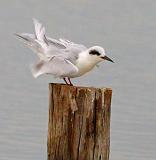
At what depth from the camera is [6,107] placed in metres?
14.5

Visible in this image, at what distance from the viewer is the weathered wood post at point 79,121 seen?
791cm

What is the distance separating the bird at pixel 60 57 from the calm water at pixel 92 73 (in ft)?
13.1

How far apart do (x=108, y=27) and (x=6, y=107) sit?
7621 millimetres

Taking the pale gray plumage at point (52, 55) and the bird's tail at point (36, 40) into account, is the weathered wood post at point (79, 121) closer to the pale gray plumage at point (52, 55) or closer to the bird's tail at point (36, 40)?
Answer: the pale gray plumage at point (52, 55)

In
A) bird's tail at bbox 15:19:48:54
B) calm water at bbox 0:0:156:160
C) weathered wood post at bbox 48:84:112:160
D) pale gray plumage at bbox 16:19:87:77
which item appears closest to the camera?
weathered wood post at bbox 48:84:112:160

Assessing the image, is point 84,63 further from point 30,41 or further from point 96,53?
point 30,41

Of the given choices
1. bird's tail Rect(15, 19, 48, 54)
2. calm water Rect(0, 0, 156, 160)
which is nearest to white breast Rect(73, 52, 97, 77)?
bird's tail Rect(15, 19, 48, 54)

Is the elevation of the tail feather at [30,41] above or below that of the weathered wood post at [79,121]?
above

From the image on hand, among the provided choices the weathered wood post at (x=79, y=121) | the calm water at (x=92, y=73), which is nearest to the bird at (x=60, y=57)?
the weathered wood post at (x=79, y=121)

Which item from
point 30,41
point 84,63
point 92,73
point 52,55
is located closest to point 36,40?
point 30,41

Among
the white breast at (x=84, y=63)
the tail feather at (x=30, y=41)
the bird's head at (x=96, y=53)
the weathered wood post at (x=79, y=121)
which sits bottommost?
the weathered wood post at (x=79, y=121)

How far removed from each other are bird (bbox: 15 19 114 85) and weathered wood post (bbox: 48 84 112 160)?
0.55m

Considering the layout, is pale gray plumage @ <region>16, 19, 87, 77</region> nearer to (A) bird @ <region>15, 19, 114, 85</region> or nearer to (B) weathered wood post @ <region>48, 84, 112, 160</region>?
(A) bird @ <region>15, 19, 114, 85</region>

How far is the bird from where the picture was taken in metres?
8.55
